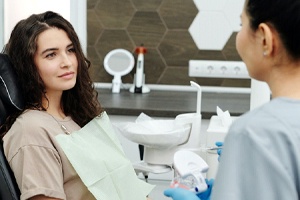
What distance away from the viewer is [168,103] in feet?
10.0

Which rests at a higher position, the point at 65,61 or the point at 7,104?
the point at 65,61

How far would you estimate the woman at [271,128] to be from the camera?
848 mm

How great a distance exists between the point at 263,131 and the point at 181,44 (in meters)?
2.63

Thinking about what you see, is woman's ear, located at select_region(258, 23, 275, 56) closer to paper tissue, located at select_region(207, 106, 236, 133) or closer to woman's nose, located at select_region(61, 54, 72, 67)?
woman's nose, located at select_region(61, 54, 72, 67)

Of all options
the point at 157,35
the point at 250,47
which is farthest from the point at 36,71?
the point at 157,35

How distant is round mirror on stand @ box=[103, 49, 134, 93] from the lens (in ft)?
11.2

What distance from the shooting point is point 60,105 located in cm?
187

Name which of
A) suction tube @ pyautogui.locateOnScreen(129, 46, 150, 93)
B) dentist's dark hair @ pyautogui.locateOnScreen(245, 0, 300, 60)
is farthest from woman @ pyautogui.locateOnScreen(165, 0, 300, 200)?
suction tube @ pyautogui.locateOnScreen(129, 46, 150, 93)

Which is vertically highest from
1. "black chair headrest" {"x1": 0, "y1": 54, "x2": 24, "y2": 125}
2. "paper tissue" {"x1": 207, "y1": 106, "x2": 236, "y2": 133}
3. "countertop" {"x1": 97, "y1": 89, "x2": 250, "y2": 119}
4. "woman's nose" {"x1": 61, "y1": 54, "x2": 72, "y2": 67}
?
"woman's nose" {"x1": 61, "y1": 54, "x2": 72, "y2": 67}

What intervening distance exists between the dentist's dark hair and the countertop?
1.95m

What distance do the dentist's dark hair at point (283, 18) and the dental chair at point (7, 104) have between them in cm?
92

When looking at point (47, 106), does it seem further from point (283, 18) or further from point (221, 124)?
point (283, 18)

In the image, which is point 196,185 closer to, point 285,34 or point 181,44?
point 285,34

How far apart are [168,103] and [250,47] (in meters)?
2.12
